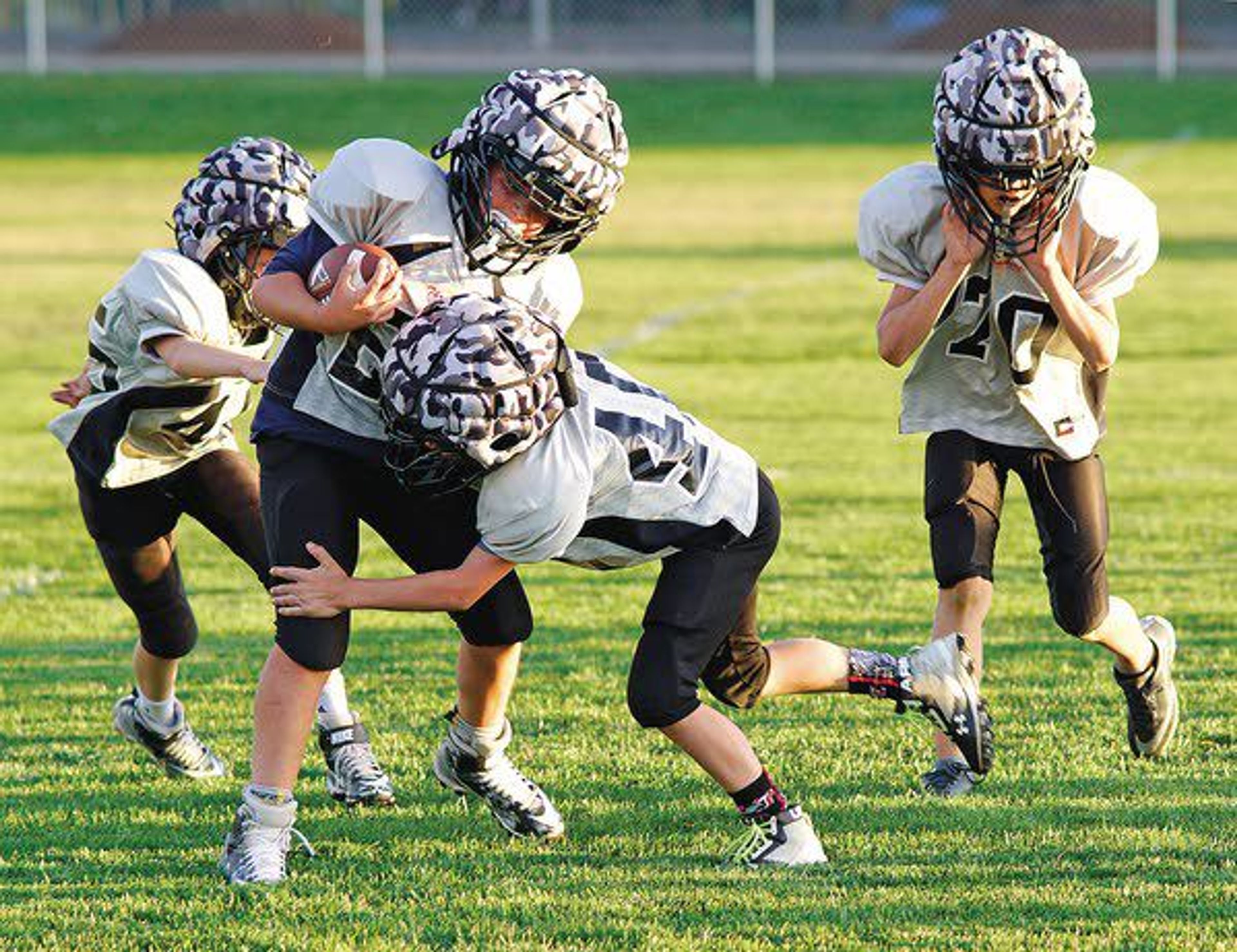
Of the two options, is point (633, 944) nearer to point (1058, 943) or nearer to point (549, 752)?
point (1058, 943)

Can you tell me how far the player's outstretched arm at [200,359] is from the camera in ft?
16.1

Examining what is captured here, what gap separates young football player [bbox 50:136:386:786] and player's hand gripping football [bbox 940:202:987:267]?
1.47 meters

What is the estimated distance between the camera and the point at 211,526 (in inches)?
215

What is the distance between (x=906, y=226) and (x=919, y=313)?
7.9 inches

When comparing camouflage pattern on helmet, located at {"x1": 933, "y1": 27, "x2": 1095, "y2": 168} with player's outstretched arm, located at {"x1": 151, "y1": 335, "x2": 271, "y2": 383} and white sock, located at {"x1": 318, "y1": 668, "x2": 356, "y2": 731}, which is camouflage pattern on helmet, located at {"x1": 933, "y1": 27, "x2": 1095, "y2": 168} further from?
white sock, located at {"x1": 318, "y1": 668, "x2": 356, "y2": 731}

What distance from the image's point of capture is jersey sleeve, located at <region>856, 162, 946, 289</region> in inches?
192

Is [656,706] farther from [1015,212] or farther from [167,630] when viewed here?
[167,630]

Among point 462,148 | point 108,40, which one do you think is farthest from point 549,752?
point 108,40

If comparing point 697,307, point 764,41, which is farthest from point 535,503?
point 764,41

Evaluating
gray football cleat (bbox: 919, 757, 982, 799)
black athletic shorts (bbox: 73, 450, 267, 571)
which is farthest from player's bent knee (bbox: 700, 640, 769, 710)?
black athletic shorts (bbox: 73, 450, 267, 571)

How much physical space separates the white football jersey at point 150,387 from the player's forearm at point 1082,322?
1845 millimetres

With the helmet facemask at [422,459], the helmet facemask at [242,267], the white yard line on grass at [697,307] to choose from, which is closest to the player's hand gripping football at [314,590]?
the helmet facemask at [422,459]

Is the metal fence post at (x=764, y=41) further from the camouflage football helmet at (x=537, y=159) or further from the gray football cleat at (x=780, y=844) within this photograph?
the gray football cleat at (x=780, y=844)

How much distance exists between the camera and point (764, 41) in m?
29.4
